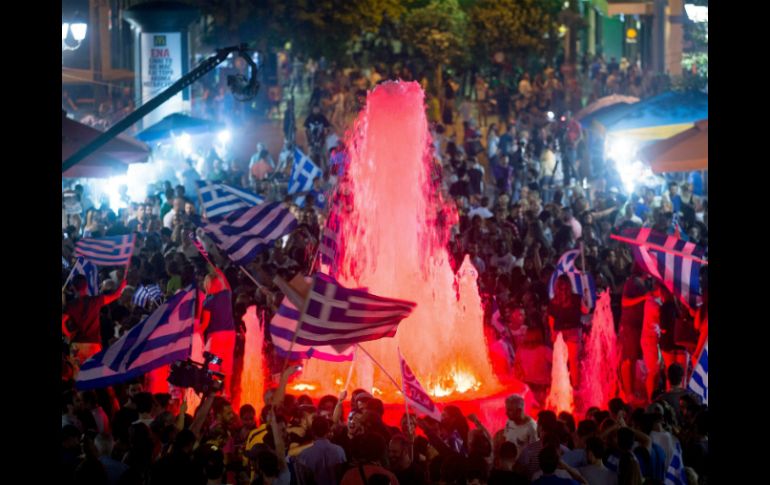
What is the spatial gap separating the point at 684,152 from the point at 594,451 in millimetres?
16687

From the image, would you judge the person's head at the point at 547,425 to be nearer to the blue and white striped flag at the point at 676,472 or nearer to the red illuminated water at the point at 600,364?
the blue and white striped flag at the point at 676,472

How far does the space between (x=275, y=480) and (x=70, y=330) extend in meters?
6.20

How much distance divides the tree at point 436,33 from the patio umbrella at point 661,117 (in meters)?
14.9

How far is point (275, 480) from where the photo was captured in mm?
8570

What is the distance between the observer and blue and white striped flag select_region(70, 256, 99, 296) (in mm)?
16422

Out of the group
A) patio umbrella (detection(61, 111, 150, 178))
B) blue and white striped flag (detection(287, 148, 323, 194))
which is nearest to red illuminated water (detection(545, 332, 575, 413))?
blue and white striped flag (detection(287, 148, 323, 194))

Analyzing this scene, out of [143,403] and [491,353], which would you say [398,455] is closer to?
[143,403]

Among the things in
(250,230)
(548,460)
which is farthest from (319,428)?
(250,230)

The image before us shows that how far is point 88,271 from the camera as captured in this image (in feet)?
54.2

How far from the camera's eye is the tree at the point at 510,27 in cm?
4466

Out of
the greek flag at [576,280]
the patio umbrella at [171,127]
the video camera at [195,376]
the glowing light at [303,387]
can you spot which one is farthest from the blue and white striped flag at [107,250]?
the patio umbrella at [171,127]

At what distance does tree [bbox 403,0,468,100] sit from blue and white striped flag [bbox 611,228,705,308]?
29.8 metres
